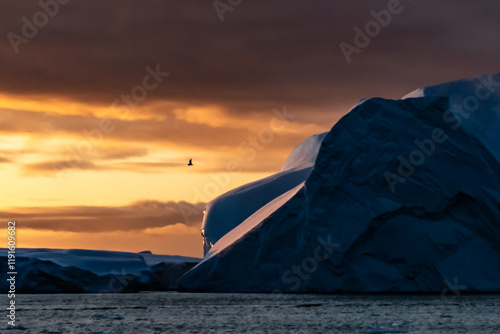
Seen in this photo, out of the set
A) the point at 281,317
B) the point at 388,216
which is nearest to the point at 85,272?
the point at 388,216

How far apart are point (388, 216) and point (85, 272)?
49.2 ft

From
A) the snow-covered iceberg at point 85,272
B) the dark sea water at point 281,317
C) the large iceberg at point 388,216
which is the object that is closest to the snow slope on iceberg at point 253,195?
the snow-covered iceberg at point 85,272

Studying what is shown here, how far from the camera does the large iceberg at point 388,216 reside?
85.0 feet

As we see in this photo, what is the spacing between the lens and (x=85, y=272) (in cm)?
3416

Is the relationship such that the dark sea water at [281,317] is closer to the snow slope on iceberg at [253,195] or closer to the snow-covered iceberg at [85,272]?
the snow-covered iceberg at [85,272]

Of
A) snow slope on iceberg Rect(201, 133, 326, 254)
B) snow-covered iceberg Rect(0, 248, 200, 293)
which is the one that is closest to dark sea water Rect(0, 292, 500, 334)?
snow-covered iceberg Rect(0, 248, 200, 293)

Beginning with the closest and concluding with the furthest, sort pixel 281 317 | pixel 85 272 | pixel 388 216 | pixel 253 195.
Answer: pixel 281 317
pixel 388 216
pixel 85 272
pixel 253 195

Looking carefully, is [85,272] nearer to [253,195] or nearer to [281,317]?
[253,195]

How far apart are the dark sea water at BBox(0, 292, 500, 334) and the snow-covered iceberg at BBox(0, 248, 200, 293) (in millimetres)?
7470

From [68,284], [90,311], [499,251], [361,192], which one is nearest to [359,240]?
[361,192]

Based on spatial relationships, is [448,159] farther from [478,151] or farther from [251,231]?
[251,231]

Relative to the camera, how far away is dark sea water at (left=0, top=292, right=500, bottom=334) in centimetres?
1633

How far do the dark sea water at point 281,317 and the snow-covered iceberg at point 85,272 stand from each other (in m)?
7.47

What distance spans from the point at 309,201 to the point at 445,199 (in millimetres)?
4672
